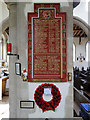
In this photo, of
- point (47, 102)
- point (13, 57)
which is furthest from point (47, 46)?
point (47, 102)

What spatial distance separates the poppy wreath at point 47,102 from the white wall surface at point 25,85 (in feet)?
0.19

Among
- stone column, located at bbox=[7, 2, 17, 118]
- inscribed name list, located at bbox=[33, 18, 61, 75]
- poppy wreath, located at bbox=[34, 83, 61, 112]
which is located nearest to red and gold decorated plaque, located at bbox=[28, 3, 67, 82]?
inscribed name list, located at bbox=[33, 18, 61, 75]

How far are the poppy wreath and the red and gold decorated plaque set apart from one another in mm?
130

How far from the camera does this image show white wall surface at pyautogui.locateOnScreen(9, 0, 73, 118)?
238 centimetres

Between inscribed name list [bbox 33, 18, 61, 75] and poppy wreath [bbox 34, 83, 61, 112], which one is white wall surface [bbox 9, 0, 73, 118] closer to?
poppy wreath [bbox 34, 83, 61, 112]

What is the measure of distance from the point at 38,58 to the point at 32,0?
1064 millimetres

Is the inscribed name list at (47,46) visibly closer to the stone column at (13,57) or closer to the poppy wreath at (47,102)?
the poppy wreath at (47,102)

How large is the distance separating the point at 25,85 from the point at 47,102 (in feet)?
1.67

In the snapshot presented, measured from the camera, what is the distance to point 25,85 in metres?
2.41

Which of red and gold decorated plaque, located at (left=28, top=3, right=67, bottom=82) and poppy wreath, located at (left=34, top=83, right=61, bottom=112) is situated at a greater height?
red and gold decorated plaque, located at (left=28, top=3, right=67, bottom=82)

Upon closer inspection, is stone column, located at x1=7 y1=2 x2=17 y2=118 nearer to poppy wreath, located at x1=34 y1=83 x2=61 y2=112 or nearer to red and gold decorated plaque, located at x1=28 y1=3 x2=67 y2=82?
red and gold decorated plaque, located at x1=28 y1=3 x2=67 y2=82

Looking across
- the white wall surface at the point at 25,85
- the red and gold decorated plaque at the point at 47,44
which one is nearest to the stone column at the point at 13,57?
the white wall surface at the point at 25,85

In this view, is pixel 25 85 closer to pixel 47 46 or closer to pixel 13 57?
pixel 13 57

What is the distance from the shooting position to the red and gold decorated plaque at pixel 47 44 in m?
2.36
